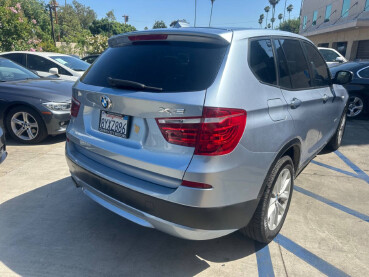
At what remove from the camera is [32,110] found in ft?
16.4

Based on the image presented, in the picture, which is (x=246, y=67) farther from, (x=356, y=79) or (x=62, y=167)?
(x=356, y=79)

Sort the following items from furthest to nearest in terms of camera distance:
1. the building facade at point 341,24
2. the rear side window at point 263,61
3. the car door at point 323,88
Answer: the building facade at point 341,24
the car door at point 323,88
the rear side window at point 263,61

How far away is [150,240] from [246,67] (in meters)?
1.73

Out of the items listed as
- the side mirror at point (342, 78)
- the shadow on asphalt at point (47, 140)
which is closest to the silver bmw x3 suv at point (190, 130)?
the side mirror at point (342, 78)

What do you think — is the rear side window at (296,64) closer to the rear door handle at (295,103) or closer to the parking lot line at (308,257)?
the rear door handle at (295,103)

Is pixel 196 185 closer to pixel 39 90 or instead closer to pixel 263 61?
pixel 263 61

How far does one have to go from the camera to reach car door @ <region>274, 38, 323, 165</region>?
2.64m

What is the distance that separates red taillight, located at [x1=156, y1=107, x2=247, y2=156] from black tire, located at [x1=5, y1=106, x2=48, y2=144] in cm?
379

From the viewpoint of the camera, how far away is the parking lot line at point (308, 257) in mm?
2387

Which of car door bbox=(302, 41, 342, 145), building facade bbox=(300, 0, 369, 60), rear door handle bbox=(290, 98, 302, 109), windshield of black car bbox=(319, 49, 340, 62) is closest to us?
rear door handle bbox=(290, 98, 302, 109)

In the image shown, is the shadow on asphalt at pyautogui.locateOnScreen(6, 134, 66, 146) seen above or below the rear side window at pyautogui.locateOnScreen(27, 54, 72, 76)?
below

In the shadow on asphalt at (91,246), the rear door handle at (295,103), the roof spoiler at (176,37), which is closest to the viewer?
the roof spoiler at (176,37)

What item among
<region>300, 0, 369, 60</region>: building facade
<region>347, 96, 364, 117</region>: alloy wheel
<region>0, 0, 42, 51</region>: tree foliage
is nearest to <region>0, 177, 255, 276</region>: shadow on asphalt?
<region>347, 96, 364, 117</region>: alloy wheel

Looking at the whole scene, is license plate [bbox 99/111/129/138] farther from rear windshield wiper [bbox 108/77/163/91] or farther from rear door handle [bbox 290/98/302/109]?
rear door handle [bbox 290/98/302/109]
